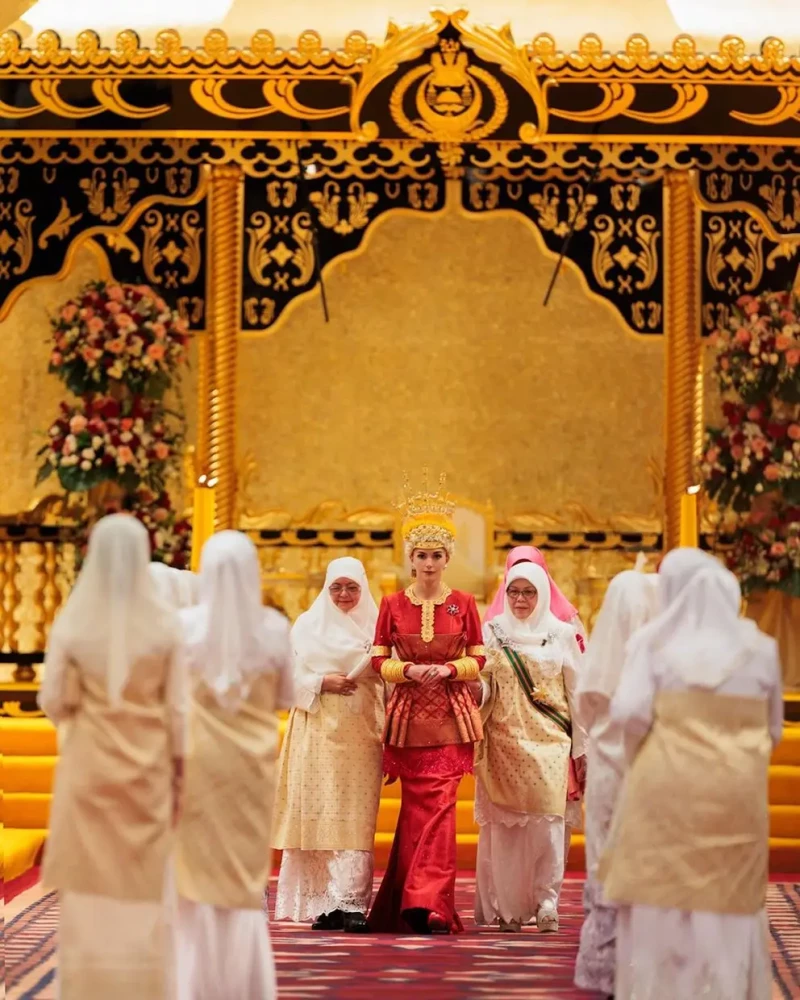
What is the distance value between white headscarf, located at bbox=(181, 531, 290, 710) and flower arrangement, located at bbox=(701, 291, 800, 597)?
613 cm

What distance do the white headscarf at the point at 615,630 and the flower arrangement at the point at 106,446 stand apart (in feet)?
17.1

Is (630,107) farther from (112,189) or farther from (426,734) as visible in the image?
(426,734)

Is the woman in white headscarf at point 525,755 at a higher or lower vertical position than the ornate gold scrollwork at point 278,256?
lower

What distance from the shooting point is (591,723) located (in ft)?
22.7

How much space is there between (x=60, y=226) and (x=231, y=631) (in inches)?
257

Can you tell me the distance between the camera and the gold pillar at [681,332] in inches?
473

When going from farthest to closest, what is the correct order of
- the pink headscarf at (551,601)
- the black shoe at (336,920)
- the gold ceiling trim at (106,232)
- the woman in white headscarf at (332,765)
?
the gold ceiling trim at (106,232), the pink headscarf at (551,601), the woman in white headscarf at (332,765), the black shoe at (336,920)

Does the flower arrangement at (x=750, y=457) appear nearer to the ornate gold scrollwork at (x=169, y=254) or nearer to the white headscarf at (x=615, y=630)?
the ornate gold scrollwork at (x=169, y=254)

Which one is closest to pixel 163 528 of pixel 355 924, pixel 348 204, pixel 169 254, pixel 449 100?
pixel 169 254

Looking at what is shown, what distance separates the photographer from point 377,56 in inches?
454

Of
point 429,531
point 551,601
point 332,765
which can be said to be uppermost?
point 429,531

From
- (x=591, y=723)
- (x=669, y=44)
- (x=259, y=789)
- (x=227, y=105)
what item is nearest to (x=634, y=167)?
(x=669, y=44)

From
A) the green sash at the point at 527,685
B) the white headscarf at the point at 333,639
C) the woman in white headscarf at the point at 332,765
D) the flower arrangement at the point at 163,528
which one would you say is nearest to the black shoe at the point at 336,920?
the woman in white headscarf at the point at 332,765

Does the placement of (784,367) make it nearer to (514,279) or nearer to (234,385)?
(514,279)
